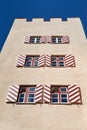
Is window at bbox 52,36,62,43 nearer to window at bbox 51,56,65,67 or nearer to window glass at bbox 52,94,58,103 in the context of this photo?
window at bbox 51,56,65,67

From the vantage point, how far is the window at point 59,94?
15.1 meters

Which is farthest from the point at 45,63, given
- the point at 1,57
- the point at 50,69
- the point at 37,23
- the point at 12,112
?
the point at 37,23

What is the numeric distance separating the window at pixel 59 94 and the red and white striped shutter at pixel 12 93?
2345mm

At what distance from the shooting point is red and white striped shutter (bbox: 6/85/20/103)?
49.0ft

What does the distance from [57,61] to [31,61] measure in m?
2.05

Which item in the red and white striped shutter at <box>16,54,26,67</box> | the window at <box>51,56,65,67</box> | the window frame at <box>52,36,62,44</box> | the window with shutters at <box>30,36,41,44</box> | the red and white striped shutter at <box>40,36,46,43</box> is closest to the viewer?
the red and white striped shutter at <box>16,54,26,67</box>

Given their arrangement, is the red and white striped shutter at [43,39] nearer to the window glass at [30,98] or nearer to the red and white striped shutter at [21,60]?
the red and white striped shutter at [21,60]

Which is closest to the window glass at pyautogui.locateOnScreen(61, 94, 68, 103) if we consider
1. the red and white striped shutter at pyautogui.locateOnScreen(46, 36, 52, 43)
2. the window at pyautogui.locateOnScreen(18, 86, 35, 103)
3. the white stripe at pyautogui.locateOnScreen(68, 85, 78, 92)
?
the white stripe at pyautogui.locateOnScreen(68, 85, 78, 92)

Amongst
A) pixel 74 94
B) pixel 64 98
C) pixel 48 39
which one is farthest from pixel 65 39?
pixel 64 98

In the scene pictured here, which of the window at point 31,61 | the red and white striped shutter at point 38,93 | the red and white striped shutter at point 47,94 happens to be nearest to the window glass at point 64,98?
the red and white striped shutter at point 47,94

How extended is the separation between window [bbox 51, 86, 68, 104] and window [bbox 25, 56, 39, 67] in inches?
126

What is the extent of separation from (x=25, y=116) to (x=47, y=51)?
23.8 ft

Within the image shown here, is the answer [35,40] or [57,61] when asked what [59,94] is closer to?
[57,61]

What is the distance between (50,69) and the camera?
1755cm
